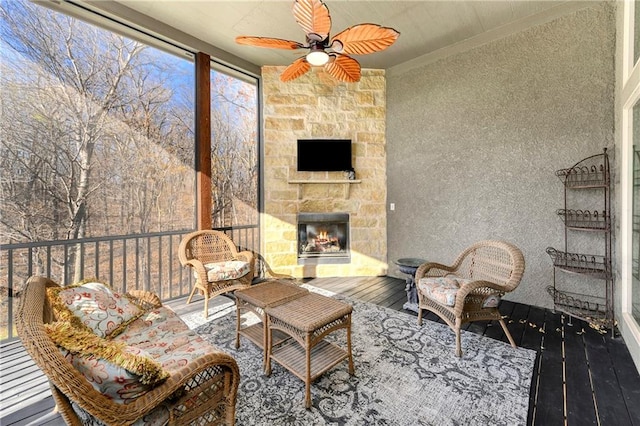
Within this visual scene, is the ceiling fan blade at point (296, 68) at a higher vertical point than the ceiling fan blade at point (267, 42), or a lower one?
higher

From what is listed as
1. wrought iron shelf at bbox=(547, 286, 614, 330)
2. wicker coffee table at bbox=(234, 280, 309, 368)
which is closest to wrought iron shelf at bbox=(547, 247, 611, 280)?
wrought iron shelf at bbox=(547, 286, 614, 330)

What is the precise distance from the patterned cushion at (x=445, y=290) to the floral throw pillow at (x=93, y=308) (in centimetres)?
230

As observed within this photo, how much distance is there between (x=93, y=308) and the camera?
1.58 meters

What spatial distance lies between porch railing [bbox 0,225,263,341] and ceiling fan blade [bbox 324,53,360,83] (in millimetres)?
2547

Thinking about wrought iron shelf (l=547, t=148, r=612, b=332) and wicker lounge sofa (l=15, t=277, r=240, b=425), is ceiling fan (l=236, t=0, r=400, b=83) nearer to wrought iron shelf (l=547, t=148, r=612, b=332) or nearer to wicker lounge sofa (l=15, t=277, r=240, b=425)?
wicker lounge sofa (l=15, t=277, r=240, b=425)

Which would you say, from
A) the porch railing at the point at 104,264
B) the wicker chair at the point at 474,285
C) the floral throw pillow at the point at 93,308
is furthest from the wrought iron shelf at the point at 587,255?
the porch railing at the point at 104,264

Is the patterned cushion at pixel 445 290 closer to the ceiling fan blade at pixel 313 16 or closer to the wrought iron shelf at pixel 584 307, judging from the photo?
the wrought iron shelf at pixel 584 307

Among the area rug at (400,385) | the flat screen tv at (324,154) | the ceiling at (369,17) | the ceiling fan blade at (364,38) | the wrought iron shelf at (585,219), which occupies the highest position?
the ceiling at (369,17)

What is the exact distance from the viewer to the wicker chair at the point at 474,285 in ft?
7.32

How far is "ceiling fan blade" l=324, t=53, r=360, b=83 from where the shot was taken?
2.51 meters

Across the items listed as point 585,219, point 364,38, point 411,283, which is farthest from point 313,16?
point 585,219

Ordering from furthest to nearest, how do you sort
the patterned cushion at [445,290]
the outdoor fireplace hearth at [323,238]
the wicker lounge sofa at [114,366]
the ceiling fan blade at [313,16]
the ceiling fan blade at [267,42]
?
the outdoor fireplace hearth at [323,238] → the patterned cushion at [445,290] → the ceiling fan blade at [267,42] → the ceiling fan blade at [313,16] → the wicker lounge sofa at [114,366]

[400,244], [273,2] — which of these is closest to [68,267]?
[273,2]

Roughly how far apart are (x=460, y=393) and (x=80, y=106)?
406cm
